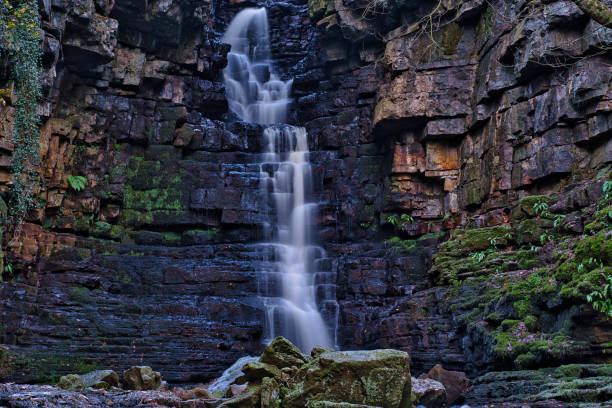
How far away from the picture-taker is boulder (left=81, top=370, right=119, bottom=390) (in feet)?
34.8

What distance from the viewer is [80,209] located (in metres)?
21.6

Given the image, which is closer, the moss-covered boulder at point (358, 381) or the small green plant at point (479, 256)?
the moss-covered boulder at point (358, 381)

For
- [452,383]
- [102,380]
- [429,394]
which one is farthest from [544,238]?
[102,380]

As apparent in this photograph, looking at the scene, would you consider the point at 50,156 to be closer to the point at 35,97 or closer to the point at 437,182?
the point at 35,97

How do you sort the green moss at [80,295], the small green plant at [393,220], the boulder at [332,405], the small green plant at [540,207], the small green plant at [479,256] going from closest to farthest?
the boulder at [332,405], the green moss at [80,295], the small green plant at [540,207], the small green plant at [479,256], the small green plant at [393,220]

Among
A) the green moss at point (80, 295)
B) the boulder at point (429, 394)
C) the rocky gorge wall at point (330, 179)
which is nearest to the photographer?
the boulder at point (429, 394)

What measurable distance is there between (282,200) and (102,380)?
13765mm

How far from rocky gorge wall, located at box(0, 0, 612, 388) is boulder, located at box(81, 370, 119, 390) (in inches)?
127

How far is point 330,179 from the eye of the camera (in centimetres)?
2447

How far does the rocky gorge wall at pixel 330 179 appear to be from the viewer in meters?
15.4

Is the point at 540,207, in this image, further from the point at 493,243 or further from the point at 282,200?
the point at 282,200

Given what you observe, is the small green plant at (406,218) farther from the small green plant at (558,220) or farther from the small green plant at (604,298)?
the small green plant at (604,298)

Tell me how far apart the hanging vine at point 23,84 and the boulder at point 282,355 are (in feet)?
34.6

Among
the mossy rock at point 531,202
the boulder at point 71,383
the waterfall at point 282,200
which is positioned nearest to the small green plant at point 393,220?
the waterfall at point 282,200
